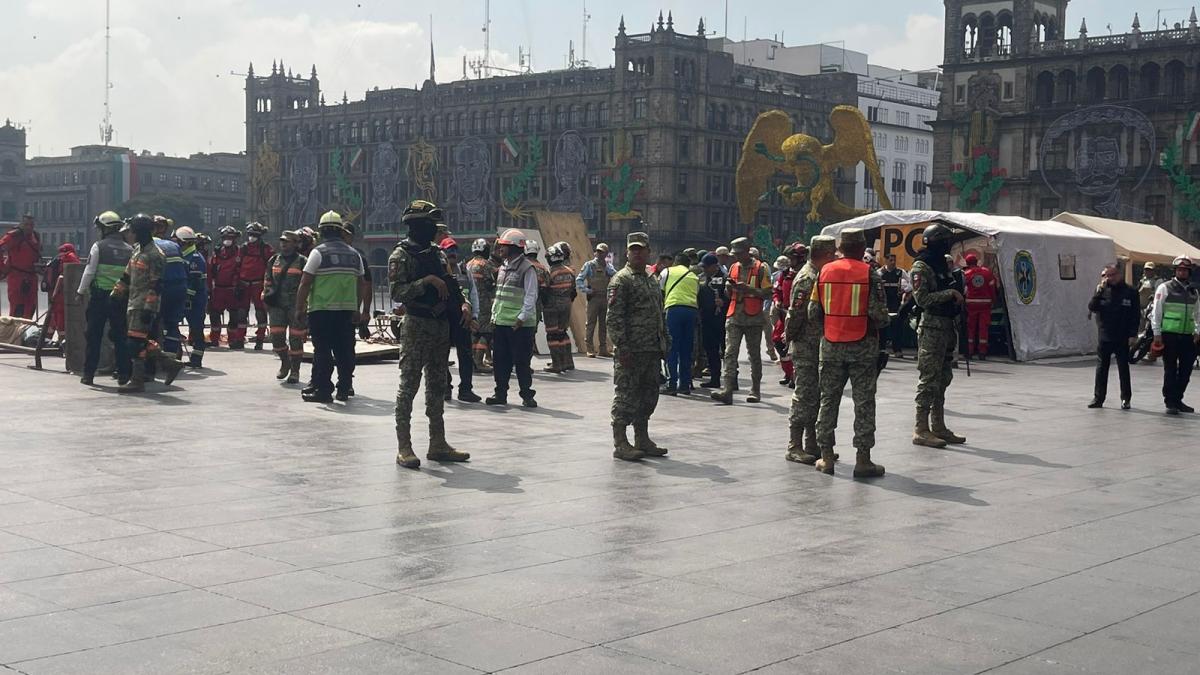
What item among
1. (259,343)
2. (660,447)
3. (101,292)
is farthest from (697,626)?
(259,343)

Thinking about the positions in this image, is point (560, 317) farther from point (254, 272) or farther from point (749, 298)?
point (254, 272)

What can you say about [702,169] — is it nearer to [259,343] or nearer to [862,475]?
[259,343]

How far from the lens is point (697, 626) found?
5.98 meters

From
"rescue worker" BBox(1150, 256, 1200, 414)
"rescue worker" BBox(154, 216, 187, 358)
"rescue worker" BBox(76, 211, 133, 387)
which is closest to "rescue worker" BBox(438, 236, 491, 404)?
A: "rescue worker" BBox(154, 216, 187, 358)

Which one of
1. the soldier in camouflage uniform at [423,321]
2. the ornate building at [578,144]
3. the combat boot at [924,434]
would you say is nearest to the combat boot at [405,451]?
the soldier in camouflage uniform at [423,321]

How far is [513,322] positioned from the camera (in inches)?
582

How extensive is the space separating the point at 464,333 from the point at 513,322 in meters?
3.15

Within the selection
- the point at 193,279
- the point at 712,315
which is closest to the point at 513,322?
the point at 712,315

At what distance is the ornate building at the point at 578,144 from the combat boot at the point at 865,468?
8571cm

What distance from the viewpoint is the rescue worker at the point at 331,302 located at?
13.7 metres

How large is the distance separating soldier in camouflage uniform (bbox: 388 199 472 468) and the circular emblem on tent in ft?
53.3

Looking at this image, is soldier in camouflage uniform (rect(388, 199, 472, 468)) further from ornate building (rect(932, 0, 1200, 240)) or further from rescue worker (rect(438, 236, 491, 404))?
ornate building (rect(932, 0, 1200, 240))

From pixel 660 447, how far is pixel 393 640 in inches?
238

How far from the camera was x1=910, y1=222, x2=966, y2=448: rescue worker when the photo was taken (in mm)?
12109
